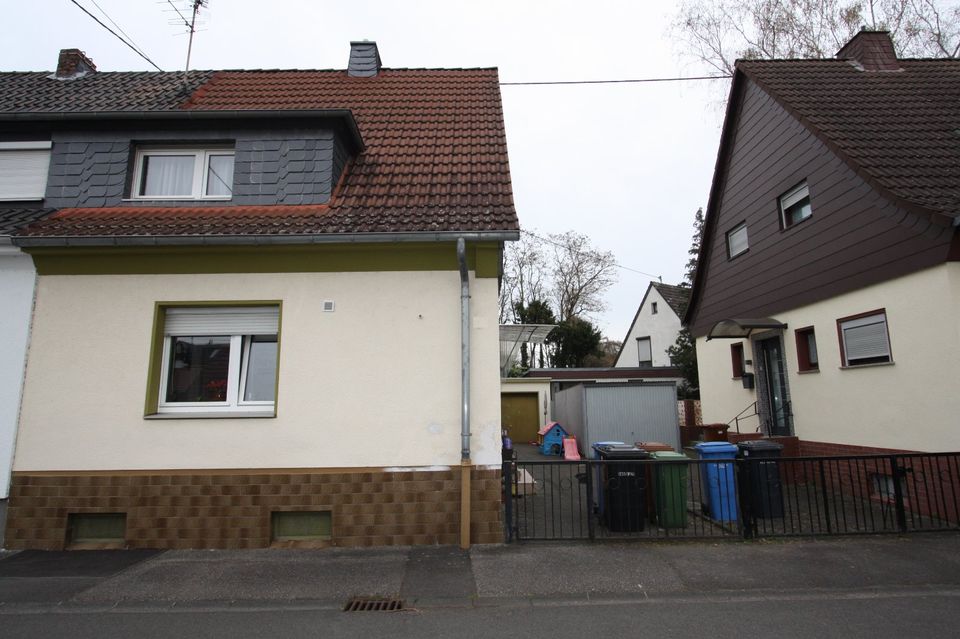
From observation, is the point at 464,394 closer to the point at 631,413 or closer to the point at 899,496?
the point at 899,496

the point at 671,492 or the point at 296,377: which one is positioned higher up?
the point at 296,377

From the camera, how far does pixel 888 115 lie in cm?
962

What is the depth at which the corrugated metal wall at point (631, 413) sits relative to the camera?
14.1 metres

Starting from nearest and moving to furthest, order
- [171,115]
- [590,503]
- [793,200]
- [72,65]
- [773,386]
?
[590,503]
[171,115]
[72,65]
[793,200]
[773,386]

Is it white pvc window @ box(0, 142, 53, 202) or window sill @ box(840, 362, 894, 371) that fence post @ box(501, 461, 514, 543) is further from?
white pvc window @ box(0, 142, 53, 202)

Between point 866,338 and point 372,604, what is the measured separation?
27.7ft

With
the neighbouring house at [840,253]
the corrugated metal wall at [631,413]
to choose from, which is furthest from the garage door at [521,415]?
the neighbouring house at [840,253]

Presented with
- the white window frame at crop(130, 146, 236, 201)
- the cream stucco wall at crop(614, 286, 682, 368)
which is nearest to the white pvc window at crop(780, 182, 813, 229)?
the white window frame at crop(130, 146, 236, 201)

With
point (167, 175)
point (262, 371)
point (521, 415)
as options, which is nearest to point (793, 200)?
point (262, 371)

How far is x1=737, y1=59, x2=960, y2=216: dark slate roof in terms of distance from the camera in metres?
7.82

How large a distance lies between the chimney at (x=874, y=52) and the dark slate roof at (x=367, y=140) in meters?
8.50

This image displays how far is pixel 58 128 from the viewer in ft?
24.5

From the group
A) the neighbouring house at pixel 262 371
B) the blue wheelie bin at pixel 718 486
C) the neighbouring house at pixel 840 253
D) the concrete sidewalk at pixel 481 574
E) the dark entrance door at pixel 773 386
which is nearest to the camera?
the concrete sidewalk at pixel 481 574

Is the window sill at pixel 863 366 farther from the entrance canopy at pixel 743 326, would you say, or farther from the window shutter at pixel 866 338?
the entrance canopy at pixel 743 326
